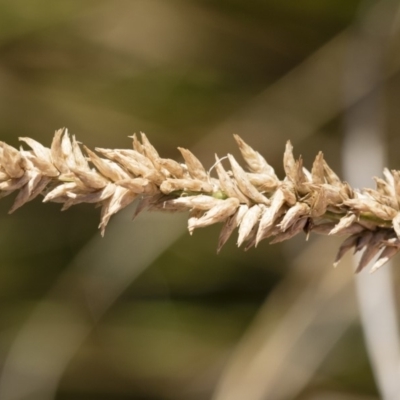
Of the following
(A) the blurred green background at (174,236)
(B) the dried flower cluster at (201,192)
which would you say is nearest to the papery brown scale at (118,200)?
(B) the dried flower cluster at (201,192)

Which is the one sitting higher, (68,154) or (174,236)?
(174,236)

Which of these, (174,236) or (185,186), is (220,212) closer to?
(185,186)

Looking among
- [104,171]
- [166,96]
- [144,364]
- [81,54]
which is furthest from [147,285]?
[104,171]

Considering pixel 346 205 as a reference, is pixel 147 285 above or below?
above

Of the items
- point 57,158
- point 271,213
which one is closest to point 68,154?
point 57,158

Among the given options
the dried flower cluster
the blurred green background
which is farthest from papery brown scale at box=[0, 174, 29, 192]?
the blurred green background

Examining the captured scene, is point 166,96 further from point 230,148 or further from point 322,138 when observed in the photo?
point 322,138

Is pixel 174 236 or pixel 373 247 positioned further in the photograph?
pixel 174 236
